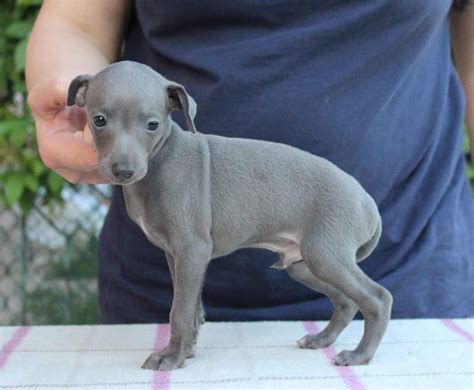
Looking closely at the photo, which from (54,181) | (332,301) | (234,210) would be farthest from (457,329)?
(54,181)

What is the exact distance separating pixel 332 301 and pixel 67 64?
0.65 m

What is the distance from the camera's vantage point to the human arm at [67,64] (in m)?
1.32

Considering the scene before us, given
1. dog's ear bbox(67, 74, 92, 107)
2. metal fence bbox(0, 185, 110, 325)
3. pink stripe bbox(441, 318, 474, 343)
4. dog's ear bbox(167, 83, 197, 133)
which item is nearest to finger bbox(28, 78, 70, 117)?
dog's ear bbox(67, 74, 92, 107)

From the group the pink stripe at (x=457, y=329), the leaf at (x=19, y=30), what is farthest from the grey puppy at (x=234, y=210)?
the leaf at (x=19, y=30)

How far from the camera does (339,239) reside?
3.98 ft

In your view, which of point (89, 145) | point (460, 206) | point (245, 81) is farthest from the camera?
point (460, 206)

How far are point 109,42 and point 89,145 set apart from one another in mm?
461

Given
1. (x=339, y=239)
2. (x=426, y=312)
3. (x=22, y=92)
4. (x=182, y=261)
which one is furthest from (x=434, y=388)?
(x=22, y=92)

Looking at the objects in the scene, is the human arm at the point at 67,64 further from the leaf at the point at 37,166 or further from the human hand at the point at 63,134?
the leaf at the point at 37,166

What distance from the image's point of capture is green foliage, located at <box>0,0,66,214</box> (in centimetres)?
244

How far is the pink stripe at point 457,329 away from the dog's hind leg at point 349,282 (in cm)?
26

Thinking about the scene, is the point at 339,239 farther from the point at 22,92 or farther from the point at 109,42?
the point at 22,92

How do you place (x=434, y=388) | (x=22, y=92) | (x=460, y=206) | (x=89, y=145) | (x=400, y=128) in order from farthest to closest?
(x=22, y=92) < (x=460, y=206) < (x=400, y=128) < (x=89, y=145) < (x=434, y=388)

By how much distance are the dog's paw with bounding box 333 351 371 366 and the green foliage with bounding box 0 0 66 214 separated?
1491mm
